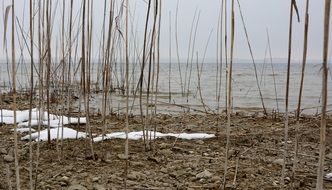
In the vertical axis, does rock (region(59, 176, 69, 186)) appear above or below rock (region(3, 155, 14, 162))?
below

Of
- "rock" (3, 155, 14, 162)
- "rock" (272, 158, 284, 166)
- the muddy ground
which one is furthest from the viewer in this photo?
"rock" (272, 158, 284, 166)

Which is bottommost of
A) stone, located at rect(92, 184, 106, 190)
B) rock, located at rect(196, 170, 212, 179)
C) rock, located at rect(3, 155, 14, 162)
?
stone, located at rect(92, 184, 106, 190)

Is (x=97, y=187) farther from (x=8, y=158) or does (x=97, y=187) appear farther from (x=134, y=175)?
(x=8, y=158)

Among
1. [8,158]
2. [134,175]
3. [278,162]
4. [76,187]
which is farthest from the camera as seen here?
[278,162]

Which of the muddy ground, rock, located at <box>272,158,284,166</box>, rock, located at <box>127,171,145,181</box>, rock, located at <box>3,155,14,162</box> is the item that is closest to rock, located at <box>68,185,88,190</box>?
the muddy ground

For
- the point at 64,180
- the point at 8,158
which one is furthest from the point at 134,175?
the point at 8,158

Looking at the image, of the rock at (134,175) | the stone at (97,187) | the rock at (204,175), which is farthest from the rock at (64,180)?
the rock at (204,175)

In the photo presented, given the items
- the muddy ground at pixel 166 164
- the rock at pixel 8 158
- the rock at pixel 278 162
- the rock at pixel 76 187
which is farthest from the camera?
the rock at pixel 278 162

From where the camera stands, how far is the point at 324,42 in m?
0.94

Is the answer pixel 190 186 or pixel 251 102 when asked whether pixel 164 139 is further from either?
pixel 251 102

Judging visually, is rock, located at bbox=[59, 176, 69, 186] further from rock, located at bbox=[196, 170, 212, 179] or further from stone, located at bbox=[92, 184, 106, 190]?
rock, located at bbox=[196, 170, 212, 179]

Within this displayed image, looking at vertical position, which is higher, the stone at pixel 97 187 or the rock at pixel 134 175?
the rock at pixel 134 175

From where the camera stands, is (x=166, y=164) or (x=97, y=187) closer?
(x=97, y=187)

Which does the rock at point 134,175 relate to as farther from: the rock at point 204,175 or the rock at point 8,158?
the rock at point 8,158
